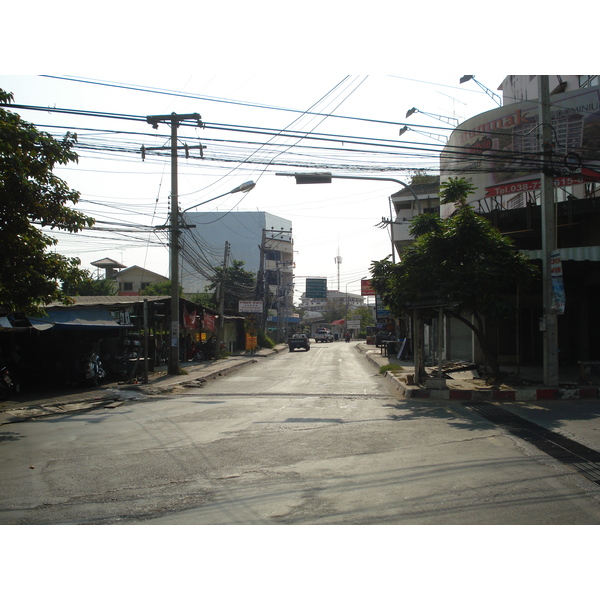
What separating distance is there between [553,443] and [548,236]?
766 centimetres

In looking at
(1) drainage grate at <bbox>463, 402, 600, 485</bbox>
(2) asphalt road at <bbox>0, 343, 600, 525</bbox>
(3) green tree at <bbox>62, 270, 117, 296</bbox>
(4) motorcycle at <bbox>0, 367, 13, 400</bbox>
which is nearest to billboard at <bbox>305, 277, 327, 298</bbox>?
(3) green tree at <bbox>62, 270, 117, 296</bbox>

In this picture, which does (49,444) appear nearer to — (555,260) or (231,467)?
(231,467)

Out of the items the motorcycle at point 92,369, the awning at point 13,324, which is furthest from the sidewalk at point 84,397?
the awning at point 13,324

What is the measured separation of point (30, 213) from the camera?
36.3 ft

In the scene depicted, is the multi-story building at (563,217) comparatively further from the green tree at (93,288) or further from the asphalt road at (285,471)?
the green tree at (93,288)

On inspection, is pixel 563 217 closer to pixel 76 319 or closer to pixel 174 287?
pixel 174 287

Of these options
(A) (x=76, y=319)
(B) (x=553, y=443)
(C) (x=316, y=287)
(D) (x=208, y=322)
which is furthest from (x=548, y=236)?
(C) (x=316, y=287)

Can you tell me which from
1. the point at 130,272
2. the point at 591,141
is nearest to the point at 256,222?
the point at 130,272

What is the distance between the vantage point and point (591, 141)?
21.5 meters

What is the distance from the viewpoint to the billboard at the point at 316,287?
6269 cm

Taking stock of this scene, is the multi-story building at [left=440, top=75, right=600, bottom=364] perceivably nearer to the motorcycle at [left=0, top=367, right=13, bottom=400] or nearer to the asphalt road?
the asphalt road

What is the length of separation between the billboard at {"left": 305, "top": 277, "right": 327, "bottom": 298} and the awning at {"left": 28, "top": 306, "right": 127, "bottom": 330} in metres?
45.0

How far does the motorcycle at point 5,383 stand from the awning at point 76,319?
176 cm

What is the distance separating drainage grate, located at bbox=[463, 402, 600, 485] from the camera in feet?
22.3
